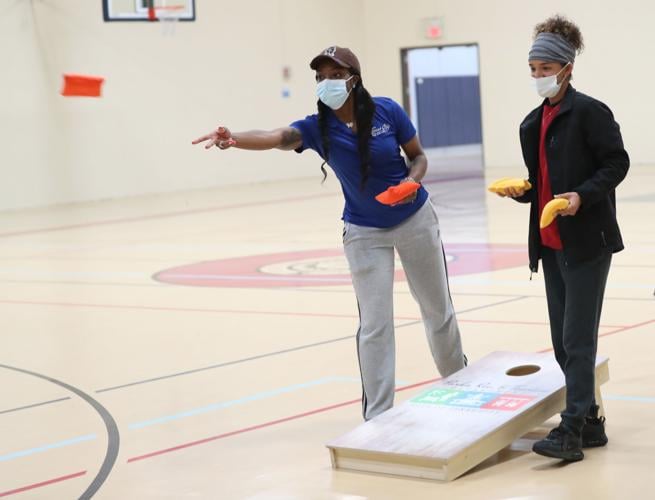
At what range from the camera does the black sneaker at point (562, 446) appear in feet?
14.8

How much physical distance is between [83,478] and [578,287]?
2.12m

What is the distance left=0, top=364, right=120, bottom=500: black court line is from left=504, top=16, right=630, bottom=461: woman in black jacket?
173 centimetres

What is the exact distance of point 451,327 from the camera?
541 cm

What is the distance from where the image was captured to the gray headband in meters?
4.63

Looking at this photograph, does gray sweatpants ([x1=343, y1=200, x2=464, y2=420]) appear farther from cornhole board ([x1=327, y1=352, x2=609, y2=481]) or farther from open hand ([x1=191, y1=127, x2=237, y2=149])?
open hand ([x1=191, y1=127, x2=237, y2=149])

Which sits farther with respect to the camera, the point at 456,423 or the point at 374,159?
the point at 374,159

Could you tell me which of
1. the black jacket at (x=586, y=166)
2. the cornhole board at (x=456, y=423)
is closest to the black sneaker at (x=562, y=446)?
the cornhole board at (x=456, y=423)

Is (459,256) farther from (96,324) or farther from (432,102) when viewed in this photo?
(432,102)

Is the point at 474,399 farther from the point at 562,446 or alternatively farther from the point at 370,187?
the point at 370,187

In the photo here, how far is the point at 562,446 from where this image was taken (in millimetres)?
4527

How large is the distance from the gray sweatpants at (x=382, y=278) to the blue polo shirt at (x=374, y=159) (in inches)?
2.2

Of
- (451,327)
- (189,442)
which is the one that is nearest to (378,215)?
(451,327)

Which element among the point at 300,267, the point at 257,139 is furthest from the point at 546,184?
the point at 300,267

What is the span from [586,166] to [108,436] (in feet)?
8.21
